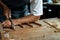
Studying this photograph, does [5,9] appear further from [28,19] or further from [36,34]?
[36,34]

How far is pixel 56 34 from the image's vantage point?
3.35 ft

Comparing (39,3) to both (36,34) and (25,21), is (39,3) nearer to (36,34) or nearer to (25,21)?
(25,21)

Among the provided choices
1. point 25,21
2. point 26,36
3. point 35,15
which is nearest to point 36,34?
point 26,36

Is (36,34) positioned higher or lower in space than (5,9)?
lower

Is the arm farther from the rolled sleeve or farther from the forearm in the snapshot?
the rolled sleeve

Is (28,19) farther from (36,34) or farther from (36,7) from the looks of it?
(36,34)

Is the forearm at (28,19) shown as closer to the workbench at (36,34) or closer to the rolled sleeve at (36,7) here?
the rolled sleeve at (36,7)

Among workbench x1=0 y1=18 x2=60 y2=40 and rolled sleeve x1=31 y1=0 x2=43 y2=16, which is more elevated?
rolled sleeve x1=31 y1=0 x2=43 y2=16

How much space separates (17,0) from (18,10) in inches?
4.4

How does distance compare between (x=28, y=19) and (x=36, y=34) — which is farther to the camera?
(x=28, y=19)

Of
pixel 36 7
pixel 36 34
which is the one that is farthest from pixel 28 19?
pixel 36 34

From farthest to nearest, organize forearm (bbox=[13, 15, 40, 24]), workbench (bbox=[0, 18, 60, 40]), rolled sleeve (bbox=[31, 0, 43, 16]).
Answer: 1. rolled sleeve (bbox=[31, 0, 43, 16])
2. forearm (bbox=[13, 15, 40, 24])
3. workbench (bbox=[0, 18, 60, 40])

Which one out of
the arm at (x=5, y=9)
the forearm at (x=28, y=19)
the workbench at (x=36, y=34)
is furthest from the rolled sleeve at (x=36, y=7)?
the workbench at (x=36, y=34)

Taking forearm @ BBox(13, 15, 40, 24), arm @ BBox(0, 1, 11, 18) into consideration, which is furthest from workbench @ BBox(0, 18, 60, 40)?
arm @ BBox(0, 1, 11, 18)
